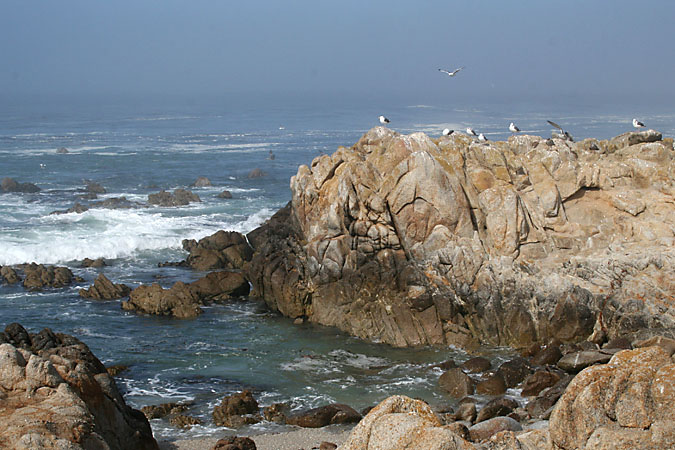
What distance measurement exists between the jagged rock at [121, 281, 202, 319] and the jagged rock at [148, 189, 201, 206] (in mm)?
20118

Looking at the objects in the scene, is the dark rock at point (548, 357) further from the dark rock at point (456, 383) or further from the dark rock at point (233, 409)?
the dark rock at point (233, 409)

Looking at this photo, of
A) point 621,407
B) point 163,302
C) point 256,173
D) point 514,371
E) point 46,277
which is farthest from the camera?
point 256,173

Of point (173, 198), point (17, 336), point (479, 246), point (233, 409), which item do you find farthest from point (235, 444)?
point (173, 198)

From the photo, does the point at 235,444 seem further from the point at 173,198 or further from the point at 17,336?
the point at 173,198

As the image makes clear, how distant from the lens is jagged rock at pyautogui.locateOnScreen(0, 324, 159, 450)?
36.9 ft

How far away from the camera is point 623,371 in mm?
8562

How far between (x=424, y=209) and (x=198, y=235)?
16.6 m

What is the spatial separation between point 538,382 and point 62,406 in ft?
41.3

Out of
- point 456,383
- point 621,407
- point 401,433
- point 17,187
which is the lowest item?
point 456,383

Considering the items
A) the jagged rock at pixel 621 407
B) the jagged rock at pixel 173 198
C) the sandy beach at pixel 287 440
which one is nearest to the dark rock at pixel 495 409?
the sandy beach at pixel 287 440

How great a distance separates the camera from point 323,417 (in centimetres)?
1823

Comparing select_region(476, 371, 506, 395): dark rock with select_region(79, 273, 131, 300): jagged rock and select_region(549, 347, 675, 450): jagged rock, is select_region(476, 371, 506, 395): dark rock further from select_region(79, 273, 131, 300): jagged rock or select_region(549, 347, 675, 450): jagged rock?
select_region(79, 273, 131, 300): jagged rock

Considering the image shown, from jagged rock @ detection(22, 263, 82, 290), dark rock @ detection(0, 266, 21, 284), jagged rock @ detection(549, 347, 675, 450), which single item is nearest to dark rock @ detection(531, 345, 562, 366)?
jagged rock @ detection(549, 347, 675, 450)

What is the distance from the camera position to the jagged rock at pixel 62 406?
1126 cm
